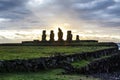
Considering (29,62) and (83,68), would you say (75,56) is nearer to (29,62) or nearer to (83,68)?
(83,68)

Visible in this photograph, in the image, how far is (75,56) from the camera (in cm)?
4562

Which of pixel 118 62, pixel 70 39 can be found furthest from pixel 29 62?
pixel 70 39

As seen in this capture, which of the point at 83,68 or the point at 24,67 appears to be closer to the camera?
the point at 24,67

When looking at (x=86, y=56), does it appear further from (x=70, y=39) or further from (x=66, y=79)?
(x=70, y=39)

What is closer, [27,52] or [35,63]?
[35,63]

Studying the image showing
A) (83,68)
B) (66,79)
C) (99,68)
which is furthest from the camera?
(99,68)

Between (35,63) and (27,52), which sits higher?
(27,52)

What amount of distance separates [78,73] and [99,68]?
1103 cm

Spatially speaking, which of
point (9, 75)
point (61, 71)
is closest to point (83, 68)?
point (61, 71)

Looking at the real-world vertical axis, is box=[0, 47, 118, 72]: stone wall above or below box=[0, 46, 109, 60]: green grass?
below

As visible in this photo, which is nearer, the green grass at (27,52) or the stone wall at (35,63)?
the stone wall at (35,63)

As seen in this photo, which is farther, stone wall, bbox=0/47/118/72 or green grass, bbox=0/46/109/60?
green grass, bbox=0/46/109/60

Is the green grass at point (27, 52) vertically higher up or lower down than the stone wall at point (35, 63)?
higher up

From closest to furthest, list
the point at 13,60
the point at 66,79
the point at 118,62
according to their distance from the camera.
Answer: the point at 66,79 → the point at 13,60 → the point at 118,62
